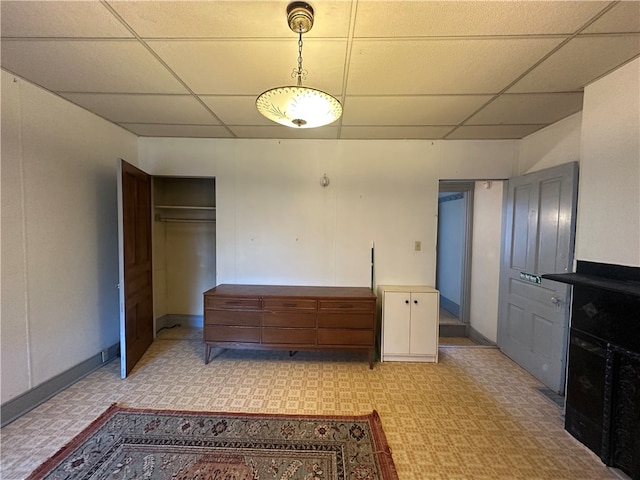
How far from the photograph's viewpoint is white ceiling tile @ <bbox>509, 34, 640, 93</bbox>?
1.61 m

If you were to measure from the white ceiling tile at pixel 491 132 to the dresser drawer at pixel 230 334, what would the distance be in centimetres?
322

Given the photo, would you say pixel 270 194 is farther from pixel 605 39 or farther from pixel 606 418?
pixel 606 418

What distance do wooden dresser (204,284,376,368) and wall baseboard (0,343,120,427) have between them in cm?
110

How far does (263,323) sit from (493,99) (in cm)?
304

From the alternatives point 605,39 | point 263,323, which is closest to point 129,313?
point 263,323

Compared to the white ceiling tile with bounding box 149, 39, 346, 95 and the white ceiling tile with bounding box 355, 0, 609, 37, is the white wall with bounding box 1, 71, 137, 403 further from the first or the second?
the white ceiling tile with bounding box 355, 0, 609, 37

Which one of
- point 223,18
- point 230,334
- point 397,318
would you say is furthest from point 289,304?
point 223,18

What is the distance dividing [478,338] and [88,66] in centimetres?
506

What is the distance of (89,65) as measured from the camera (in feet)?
6.26

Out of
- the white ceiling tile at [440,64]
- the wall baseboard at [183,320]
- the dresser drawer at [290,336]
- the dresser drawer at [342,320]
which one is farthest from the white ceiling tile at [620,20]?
the wall baseboard at [183,320]

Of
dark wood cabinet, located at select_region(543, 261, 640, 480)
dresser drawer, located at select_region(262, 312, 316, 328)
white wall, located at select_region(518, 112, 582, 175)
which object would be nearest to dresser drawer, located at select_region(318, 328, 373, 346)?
dresser drawer, located at select_region(262, 312, 316, 328)

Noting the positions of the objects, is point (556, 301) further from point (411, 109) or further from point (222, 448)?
point (222, 448)

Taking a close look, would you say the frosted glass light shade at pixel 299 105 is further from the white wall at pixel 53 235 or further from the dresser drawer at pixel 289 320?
the white wall at pixel 53 235

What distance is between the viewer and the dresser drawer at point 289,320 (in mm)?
2893
